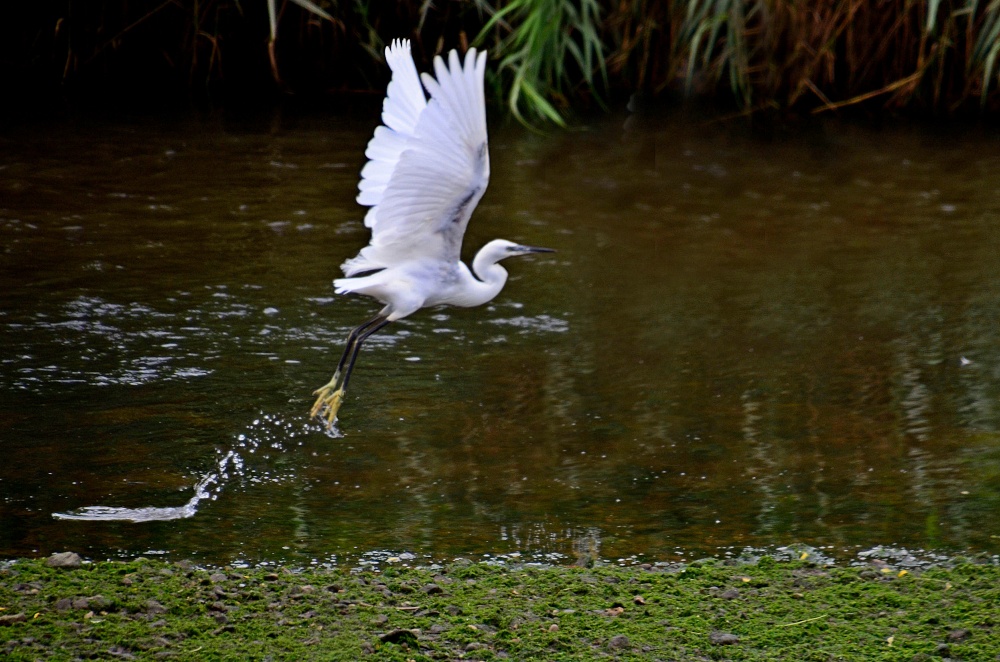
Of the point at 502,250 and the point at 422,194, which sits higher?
the point at 422,194

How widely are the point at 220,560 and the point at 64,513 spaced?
0.54 m

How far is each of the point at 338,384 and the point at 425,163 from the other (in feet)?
4.04

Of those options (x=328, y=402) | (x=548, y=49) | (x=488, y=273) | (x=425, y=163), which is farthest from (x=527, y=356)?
(x=548, y=49)

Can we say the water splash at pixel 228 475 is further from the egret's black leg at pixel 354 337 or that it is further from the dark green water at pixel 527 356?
the egret's black leg at pixel 354 337

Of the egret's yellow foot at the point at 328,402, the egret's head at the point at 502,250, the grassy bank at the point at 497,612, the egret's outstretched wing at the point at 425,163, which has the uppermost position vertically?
the egret's outstretched wing at the point at 425,163

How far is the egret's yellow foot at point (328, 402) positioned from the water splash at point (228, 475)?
0.16ft

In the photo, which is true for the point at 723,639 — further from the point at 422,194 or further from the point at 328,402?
the point at 328,402

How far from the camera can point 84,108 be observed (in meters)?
8.95

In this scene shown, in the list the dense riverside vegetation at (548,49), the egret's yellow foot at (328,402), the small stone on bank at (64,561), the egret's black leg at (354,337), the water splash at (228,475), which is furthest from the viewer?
the dense riverside vegetation at (548,49)

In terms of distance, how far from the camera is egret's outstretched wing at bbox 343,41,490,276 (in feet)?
11.7

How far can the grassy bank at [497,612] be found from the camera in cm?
291

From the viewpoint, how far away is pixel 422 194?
12.8 ft

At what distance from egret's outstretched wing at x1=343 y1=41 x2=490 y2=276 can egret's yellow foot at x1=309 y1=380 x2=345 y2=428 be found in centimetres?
41

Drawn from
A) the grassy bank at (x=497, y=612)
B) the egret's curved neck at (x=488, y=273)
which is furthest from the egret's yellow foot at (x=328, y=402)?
the grassy bank at (x=497, y=612)
